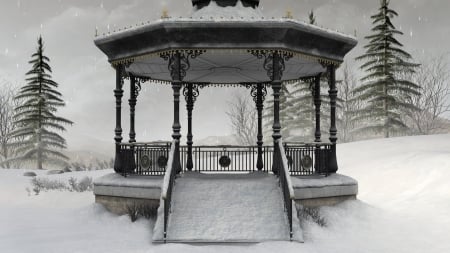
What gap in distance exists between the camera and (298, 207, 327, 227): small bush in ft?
43.2

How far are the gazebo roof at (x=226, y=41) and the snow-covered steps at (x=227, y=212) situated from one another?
3889 millimetres

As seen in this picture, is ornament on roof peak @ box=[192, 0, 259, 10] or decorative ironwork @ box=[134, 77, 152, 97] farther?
decorative ironwork @ box=[134, 77, 152, 97]

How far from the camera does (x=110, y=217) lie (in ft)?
47.6

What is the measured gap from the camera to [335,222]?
13633mm

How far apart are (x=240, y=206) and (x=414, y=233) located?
4.74 m

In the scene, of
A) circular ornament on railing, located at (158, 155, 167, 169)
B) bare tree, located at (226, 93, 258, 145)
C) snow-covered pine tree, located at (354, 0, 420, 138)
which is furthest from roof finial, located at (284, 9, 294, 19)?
bare tree, located at (226, 93, 258, 145)

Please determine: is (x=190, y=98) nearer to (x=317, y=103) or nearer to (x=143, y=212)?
(x=317, y=103)

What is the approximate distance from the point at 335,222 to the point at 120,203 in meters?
6.35

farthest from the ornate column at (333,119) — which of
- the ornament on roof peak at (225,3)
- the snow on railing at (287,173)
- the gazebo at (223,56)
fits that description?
the ornament on roof peak at (225,3)

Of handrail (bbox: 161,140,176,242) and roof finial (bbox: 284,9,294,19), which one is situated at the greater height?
roof finial (bbox: 284,9,294,19)

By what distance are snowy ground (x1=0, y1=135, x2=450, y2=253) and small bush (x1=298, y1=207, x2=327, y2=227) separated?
24cm

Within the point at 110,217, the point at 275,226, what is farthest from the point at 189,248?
the point at 110,217

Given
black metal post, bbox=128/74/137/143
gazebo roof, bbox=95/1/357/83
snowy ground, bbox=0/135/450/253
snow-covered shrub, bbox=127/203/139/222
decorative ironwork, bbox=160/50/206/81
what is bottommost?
snowy ground, bbox=0/135/450/253

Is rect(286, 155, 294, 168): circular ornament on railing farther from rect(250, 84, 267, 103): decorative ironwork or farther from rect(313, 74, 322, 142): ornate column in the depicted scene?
rect(250, 84, 267, 103): decorative ironwork
